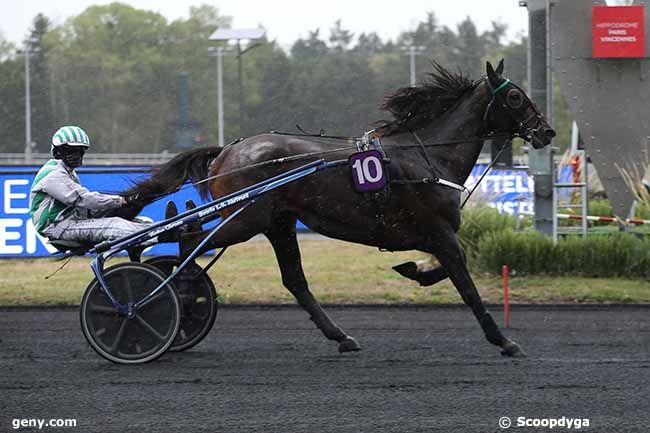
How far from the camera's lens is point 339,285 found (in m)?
11.1

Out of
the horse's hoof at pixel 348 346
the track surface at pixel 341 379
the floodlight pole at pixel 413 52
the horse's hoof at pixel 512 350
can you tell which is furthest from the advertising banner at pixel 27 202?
the floodlight pole at pixel 413 52

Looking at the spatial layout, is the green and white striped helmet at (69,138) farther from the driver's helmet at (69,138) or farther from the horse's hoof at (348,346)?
the horse's hoof at (348,346)

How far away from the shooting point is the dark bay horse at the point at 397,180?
23.6 feet

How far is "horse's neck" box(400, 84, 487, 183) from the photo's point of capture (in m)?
7.42

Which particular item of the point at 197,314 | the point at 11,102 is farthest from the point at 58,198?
the point at 11,102

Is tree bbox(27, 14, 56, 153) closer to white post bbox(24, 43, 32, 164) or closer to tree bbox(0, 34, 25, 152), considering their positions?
white post bbox(24, 43, 32, 164)

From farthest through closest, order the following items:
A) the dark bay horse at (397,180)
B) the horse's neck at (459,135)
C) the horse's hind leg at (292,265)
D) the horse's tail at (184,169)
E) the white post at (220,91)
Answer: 1. the white post at (220,91)
2. the horse's tail at (184,169)
3. the horse's hind leg at (292,265)
4. the horse's neck at (459,135)
5. the dark bay horse at (397,180)

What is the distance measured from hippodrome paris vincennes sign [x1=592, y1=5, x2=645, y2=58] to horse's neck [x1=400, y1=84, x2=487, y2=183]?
491 centimetres

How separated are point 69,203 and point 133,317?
86cm

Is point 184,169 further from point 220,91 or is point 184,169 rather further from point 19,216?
point 220,91

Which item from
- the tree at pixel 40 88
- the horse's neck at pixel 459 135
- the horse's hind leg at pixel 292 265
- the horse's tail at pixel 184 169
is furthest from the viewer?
the tree at pixel 40 88

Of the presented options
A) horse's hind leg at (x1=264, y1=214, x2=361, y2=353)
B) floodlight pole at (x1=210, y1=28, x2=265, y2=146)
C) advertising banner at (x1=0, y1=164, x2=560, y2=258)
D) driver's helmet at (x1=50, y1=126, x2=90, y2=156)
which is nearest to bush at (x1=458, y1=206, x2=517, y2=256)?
advertising banner at (x1=0, y1=164, x2=560, y2=258)

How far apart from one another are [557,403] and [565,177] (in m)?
11.1

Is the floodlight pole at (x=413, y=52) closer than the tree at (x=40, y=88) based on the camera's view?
No
